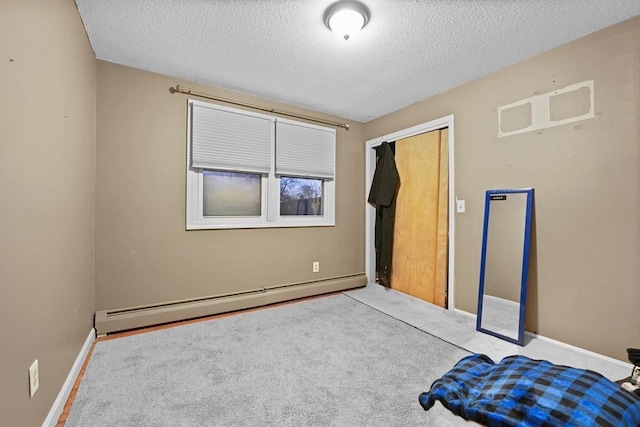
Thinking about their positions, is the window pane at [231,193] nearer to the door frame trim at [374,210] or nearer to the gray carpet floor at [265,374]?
the gray carpet floor at [265,374]

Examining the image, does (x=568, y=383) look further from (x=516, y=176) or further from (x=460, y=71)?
(x=460, y=71)

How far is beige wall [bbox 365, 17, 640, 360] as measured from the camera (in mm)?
1783

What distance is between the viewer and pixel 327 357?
197 cm

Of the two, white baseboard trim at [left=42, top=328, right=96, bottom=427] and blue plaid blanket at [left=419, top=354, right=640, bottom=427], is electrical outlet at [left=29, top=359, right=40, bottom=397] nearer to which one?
white baseboard trim at [left=42, top=328, right=96, bottom=427]

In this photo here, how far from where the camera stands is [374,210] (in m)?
3.87

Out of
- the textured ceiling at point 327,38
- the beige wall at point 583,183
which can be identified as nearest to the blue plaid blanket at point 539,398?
the beige wall at point 583,183

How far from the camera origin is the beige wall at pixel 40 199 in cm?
100

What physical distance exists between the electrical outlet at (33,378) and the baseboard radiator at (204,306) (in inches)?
48.5

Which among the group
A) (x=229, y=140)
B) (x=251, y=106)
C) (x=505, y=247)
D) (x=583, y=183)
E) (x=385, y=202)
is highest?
(x=251, y=106)

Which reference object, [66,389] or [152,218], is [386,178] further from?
[66,389]

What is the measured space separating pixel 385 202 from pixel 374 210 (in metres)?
0.33

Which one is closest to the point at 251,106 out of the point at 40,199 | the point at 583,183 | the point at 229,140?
the point at 229,140

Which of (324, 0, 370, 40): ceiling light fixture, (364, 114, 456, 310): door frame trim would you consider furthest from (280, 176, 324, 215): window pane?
(324, 0, 370, 40): ceiling light fixture

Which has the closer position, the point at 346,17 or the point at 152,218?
the point at 346,17
